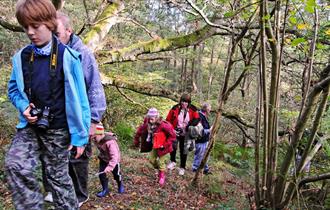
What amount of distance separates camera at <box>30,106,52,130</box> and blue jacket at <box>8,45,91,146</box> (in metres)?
0.11

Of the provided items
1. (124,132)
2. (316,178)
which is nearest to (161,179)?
(316,178)

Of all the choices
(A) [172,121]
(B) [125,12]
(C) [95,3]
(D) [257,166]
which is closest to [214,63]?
(C) [95,3]

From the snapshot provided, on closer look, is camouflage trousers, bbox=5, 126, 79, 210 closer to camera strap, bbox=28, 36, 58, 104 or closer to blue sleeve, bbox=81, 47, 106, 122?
camera strap, bbox=28, 36, 58, 104

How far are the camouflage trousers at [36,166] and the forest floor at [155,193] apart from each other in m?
2.08

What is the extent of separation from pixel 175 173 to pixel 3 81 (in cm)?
478

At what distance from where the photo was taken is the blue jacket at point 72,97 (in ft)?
9.94

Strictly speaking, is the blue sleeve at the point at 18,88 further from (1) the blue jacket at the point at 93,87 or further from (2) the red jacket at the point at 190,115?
(2) the red jacket at the point at 190,115

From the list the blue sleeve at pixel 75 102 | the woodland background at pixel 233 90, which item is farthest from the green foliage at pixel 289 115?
the blue sleeve at pixel 75 102

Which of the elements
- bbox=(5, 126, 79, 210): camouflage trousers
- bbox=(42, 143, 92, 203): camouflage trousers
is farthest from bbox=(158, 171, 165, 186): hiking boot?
bbox=(5, 126, 79, 210): camouflage trousers

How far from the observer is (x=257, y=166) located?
539 cm

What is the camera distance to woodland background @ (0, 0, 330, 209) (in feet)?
15.5

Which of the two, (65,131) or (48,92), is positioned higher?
(48,92)

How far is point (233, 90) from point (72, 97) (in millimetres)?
7411

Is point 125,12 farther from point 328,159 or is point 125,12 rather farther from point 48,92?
point 48,92
